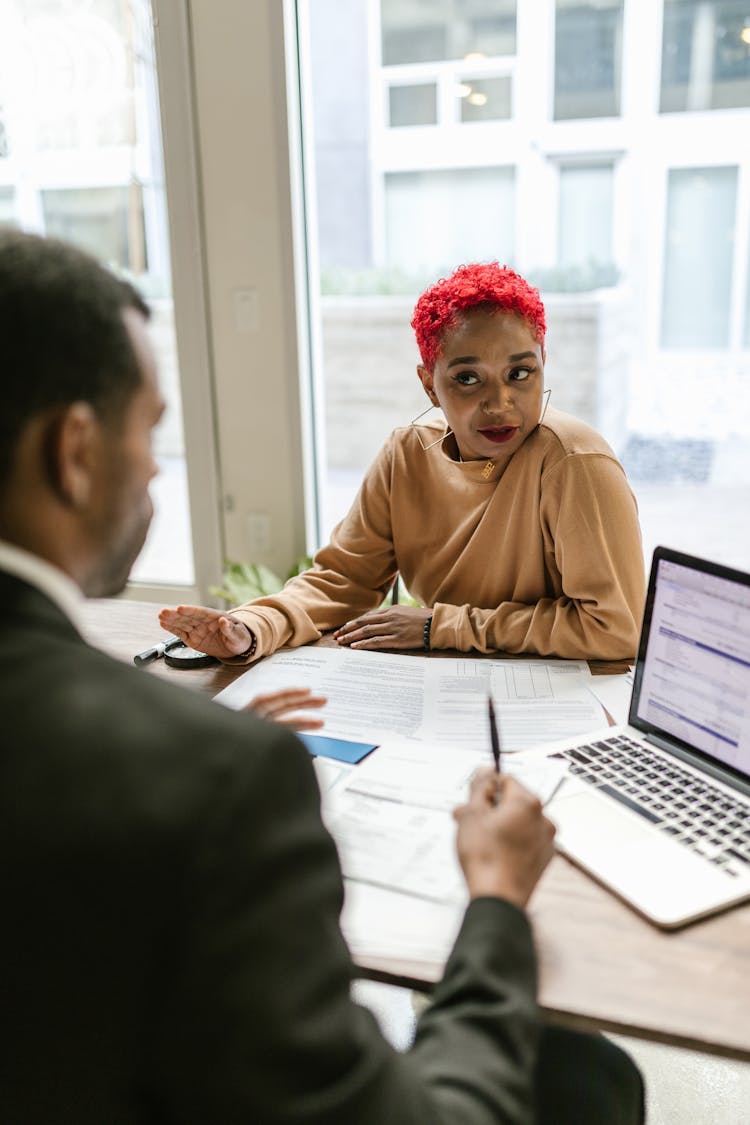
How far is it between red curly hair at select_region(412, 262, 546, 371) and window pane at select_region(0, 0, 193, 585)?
5.03 feet

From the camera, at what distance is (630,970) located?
812 mm

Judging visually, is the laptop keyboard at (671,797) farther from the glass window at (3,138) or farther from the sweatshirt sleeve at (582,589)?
the glass window at (3,138)

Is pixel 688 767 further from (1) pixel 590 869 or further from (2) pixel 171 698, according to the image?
(2) pixel 171 698

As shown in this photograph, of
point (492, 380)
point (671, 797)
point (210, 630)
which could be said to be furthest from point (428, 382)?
point (671, 797)

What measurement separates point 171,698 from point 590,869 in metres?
0.51

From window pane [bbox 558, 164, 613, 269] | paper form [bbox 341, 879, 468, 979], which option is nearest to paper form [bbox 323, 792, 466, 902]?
paper form [bbox 341, 879, 468, 979]

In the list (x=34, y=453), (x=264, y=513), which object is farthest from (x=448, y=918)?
(x=264, y=513)

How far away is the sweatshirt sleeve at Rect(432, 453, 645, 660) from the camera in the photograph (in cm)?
147

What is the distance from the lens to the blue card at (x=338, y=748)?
3.77ft

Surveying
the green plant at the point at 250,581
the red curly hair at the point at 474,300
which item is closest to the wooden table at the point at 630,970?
the red curly hair at the point at 474,300

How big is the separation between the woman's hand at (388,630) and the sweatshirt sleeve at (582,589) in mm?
31

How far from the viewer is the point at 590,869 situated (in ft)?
3.06

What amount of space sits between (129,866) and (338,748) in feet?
2.12

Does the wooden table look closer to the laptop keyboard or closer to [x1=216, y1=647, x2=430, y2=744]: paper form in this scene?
the laptop keyboard
